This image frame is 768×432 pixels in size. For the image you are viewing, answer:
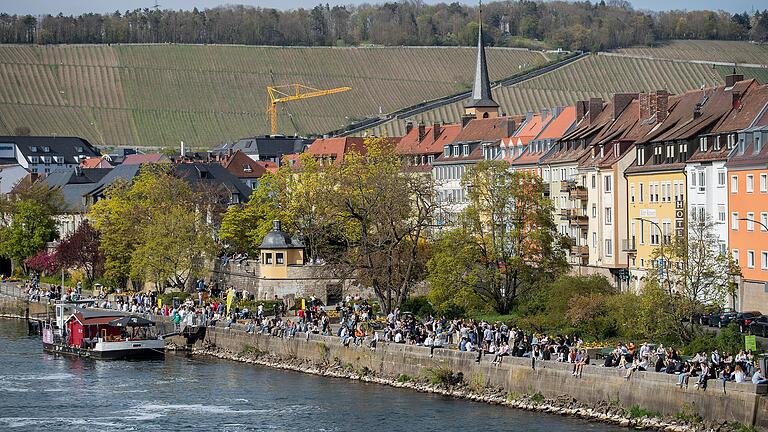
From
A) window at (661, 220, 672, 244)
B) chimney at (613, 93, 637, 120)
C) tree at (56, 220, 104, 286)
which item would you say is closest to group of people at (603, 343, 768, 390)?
window at (661, 220, 672, 244)

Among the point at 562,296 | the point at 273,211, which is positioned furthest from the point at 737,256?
the point at 273,211

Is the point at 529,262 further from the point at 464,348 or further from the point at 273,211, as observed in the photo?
the point at 273,211

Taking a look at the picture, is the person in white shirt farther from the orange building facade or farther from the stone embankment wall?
the orange building facade

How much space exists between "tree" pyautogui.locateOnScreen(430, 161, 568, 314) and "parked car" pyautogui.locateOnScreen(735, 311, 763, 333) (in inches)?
574

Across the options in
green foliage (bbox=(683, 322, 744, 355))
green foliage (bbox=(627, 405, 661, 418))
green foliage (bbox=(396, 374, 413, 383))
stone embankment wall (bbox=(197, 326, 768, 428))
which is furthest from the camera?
green foliage (bbox=(396, 374, 413, 383))

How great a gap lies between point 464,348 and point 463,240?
16.4 metres

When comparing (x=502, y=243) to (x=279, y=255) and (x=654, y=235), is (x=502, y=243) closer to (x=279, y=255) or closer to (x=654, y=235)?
(x=654, y=235)

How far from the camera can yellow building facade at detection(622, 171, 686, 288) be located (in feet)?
260

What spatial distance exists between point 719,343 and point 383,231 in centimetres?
3113

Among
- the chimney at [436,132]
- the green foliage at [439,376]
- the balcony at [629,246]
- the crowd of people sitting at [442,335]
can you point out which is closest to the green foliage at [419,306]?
the crowd of people sitting at [442,335]

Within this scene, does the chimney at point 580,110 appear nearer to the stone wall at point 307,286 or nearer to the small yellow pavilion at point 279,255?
the stone wall at point 307,286

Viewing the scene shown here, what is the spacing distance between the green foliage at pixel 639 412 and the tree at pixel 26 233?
87.3m

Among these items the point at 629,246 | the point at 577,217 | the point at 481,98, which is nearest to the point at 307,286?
the point at 577,217

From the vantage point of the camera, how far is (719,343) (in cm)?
6147
